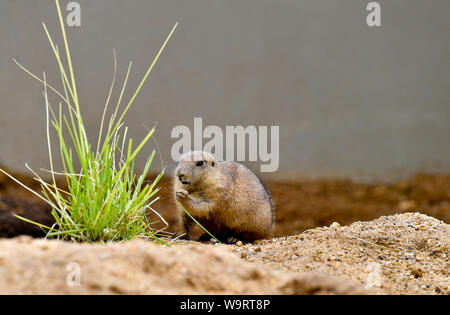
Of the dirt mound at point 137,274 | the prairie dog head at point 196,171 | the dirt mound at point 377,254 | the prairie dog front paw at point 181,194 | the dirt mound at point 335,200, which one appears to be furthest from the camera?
the dirt mound at point 335,200

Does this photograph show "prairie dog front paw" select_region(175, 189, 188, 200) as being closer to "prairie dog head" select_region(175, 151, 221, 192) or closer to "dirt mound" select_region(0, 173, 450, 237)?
"prairie dog head" select_region(175, 151, 221, 192)

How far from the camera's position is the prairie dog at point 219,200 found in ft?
11.3

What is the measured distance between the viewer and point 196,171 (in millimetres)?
3459

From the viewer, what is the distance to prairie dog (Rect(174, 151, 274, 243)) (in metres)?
3.45

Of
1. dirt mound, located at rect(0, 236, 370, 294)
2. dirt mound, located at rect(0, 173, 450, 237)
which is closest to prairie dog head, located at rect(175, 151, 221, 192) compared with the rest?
dirt mound, located at rect(0, 236, 370, 294)

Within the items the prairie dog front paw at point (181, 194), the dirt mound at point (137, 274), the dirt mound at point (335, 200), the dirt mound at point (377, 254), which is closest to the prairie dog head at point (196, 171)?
the prairie dog front paw at point (181, 194)

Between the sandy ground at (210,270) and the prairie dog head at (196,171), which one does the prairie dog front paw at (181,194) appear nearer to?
the prairie dog head at (196,171)

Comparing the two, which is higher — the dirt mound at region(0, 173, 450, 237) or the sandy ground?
the sandy ground

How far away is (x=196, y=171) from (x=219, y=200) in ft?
0.87

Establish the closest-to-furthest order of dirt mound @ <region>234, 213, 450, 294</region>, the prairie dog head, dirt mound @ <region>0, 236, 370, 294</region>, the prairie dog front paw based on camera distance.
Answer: dirt mound @ <region>0, 236, 370, 294</region> → dirt mound @ <region>234, 213, 450, 294</region> → the prairie dog front paw → the prairie dog head
